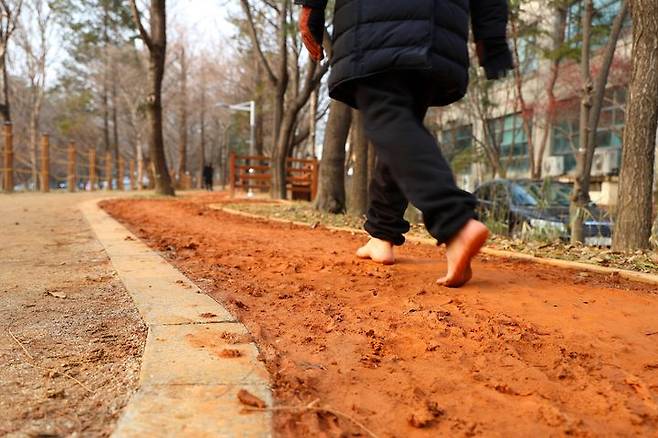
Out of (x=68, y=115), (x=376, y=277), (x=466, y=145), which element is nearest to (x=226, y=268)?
(x=376, y=277)

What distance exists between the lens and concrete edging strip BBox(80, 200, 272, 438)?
99cm

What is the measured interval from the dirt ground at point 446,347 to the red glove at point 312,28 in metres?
1.06

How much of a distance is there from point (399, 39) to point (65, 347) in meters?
1.59

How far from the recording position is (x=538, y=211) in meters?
6.77

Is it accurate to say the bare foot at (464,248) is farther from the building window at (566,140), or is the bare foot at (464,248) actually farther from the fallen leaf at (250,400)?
the building window at (566,140)

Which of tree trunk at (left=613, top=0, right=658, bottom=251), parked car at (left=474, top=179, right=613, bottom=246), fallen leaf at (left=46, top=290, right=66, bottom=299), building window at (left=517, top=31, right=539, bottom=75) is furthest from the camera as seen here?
building window at (left=517, top=31, right=539, bottom=75)

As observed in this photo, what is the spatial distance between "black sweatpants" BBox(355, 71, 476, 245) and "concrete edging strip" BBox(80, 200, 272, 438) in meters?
0.87

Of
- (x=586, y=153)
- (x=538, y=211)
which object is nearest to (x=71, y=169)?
(x=538, y=211)

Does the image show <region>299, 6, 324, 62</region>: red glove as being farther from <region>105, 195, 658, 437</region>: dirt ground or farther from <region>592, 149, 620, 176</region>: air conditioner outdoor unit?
<region>592, 149, 620, 176</region>: air conditioner outdoor unit

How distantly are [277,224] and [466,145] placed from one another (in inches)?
1099

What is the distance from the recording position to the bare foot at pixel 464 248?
2.02m

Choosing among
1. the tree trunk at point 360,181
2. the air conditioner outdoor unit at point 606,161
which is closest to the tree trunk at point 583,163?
the tree trunk at point 360,181

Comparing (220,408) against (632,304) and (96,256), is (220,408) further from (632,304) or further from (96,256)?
(96,256)

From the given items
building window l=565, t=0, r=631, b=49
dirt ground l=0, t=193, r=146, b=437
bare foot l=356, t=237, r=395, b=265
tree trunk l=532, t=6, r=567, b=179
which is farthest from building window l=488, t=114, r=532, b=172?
dirt ground l=0, t=193, r=146, b=437
